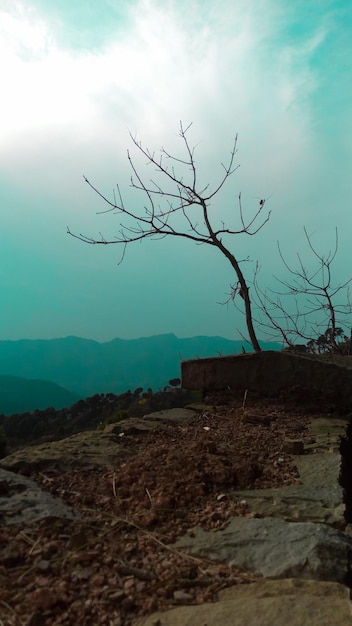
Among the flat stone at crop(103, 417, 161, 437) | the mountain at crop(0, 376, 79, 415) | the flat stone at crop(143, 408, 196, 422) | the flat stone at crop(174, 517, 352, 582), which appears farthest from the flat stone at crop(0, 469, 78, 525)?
the mountain at crop(0, 376, 79, 415)

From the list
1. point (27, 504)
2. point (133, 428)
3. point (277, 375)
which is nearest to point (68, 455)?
point (27, 504)

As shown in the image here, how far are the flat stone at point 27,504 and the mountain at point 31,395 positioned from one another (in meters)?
31.5

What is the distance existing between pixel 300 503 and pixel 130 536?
0.60m

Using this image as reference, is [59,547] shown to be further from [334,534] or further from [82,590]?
[334,534]

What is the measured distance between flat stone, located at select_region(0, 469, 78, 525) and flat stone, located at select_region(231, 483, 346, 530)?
22.6 inches

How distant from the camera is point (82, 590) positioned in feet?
3.59

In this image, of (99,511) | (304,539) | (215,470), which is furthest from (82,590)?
(215,470)

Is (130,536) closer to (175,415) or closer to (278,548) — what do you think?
(278,548)

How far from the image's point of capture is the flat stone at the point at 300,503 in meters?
1.54

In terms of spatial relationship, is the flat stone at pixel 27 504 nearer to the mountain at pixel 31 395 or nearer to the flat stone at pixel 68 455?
the flat stone at pixel 68 455

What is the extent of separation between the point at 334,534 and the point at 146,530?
51cm

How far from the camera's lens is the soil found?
41.4 inches

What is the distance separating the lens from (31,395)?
36.4 metres

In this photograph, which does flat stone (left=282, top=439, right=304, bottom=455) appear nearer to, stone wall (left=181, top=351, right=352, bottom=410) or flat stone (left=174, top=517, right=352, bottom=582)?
flat stone (left=174, top=517, right=352, bottom=582)
